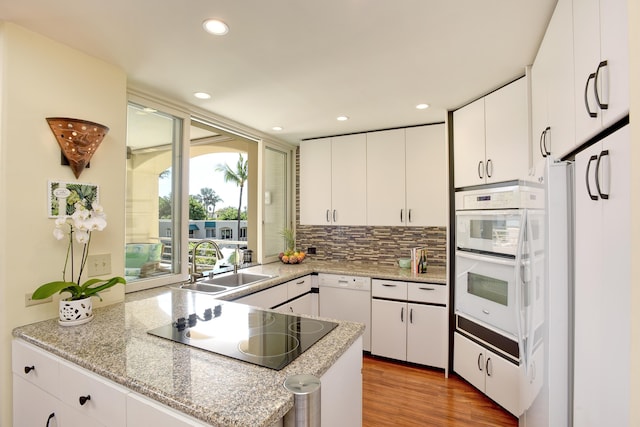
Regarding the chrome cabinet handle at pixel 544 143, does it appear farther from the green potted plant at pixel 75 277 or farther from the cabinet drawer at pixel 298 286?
the green potted plant at pixel 75 277

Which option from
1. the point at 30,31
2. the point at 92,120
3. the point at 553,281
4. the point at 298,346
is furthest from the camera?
the point at 92,120

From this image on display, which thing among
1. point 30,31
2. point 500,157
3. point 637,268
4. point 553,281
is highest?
point 30,31

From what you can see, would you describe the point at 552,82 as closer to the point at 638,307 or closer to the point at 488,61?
the point at 488,61

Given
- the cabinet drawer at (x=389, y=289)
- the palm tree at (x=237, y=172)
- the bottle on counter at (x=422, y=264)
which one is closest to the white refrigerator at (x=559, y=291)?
the cabinet drawer at (x=389, y=289)

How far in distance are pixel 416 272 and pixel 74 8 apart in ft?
9.74

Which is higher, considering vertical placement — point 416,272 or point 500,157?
point 500,157

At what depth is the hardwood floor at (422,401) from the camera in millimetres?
2100

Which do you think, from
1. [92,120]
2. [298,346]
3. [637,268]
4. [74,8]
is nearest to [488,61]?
[637,268]

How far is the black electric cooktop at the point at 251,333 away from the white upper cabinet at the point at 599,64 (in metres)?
1.23

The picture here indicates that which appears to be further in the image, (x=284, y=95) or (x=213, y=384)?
(x=284, y=95)

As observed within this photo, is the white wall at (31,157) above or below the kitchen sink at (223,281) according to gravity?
above

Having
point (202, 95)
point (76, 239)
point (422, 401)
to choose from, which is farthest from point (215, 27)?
point (422, 401)

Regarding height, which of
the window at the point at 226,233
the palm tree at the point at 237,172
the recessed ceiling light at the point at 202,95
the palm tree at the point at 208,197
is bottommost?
the window at the point at 226,233

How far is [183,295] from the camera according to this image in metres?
2.11
